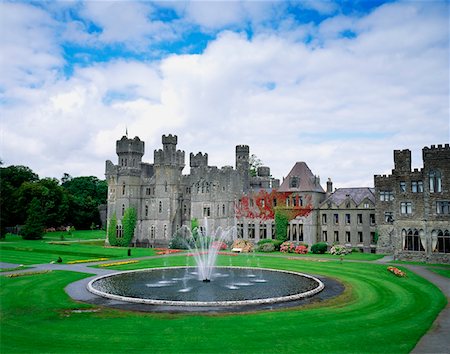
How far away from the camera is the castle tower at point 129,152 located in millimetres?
70188

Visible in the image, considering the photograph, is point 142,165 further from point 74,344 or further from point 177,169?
point 74,344

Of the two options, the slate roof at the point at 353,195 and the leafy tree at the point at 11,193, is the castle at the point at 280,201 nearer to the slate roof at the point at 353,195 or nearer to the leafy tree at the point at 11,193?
the slate roof at the point at 353,195

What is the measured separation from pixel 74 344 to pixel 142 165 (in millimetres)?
59274

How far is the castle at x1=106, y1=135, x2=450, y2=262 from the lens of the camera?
44.3m

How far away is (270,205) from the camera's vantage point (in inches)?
2446

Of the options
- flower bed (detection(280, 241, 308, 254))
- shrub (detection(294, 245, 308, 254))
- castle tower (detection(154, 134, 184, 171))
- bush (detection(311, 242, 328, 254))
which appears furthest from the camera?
castle tower (detection(154, 134, 184, 171))

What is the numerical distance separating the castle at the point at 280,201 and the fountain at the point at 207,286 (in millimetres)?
18218

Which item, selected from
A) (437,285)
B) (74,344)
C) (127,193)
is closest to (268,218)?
(127,193)

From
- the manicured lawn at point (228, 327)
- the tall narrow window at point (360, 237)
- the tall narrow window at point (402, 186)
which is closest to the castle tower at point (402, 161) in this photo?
the tall narrow window at point (402, 186)

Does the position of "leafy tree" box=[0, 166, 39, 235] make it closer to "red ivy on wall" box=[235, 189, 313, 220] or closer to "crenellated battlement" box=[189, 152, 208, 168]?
"crenellated battlement" box=[189, 152, 208, 168]

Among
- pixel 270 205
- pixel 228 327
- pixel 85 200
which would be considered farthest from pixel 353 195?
pixel 85 200

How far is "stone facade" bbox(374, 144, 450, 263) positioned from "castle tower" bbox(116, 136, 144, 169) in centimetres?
4108

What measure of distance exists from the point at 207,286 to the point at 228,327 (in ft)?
35.5

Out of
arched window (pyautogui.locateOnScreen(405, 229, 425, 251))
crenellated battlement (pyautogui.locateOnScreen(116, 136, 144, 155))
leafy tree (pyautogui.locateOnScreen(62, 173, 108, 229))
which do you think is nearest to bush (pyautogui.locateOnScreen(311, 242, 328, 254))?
arched window (pyautogui.locateOnScreen(405, 229, 425, 251))
